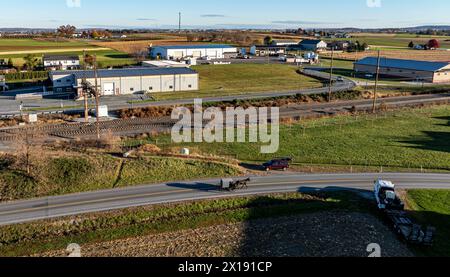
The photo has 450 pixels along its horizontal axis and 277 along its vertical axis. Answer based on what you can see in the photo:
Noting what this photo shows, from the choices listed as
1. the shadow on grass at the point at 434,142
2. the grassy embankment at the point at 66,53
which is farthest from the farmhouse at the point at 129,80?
the shadow on grass at the point at 434,142

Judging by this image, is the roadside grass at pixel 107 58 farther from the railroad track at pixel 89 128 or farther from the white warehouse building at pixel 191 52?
the railroad track at pixel 89 128

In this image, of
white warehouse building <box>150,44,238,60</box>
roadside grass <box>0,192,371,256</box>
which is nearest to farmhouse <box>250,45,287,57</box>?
white warehouse building <box>150,44,238,60</box>

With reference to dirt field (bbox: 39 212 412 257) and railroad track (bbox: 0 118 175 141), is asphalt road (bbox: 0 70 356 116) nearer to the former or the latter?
railroad track (bbox: 0 118 175 141)

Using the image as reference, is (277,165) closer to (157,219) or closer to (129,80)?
(157,219)

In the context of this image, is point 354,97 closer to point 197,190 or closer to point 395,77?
point 395,77

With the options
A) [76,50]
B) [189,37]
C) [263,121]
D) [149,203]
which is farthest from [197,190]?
[189,37]
